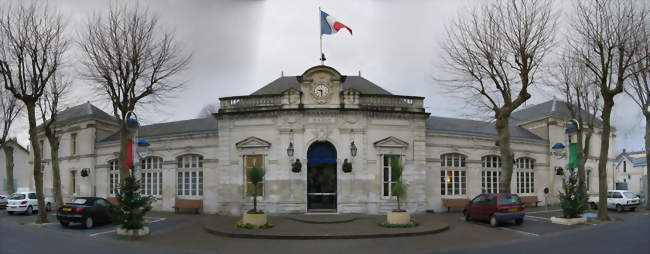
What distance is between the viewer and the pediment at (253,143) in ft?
70.4

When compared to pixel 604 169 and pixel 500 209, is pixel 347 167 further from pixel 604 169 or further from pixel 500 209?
pixel 604 169

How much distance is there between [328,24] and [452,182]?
11654mm

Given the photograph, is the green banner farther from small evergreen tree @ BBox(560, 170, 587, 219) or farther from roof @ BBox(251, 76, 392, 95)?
roof @ BBox(251, 76, 392, 95)

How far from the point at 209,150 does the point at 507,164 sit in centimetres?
1573

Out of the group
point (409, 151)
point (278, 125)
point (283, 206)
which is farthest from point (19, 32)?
point (409, 151)

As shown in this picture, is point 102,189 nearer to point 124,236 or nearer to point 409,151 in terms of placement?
point 124,236

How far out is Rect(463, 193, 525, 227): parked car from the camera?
17656 mm

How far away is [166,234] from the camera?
16.2 m

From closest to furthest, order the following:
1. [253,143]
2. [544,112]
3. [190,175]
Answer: [253,143], [190,175], [544,112]

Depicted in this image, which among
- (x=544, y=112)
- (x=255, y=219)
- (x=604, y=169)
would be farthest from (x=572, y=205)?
(x=544, y=112)

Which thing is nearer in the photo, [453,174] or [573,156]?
[573,156]

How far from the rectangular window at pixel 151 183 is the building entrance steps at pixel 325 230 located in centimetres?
878

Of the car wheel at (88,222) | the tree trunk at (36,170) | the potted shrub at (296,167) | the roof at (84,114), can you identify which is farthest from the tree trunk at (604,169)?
the roof at (84,114)

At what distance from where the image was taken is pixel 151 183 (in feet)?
85.4
